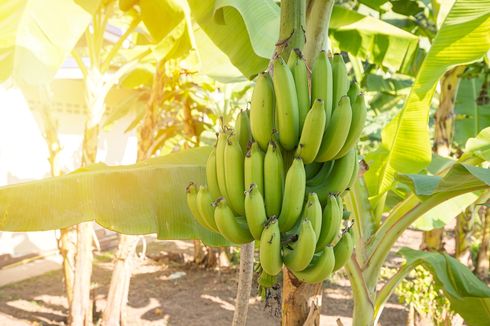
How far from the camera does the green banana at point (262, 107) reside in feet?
3.91

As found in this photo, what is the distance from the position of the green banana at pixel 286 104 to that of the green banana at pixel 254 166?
91 millimetres

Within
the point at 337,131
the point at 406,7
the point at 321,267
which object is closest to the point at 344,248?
the point at 321,267

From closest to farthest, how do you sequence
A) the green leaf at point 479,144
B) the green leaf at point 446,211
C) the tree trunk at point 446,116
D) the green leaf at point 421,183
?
the green leaf at point 421,183, the green leaf at point 479,144, the green leaf at point 446,211, the tree trunk at point 446,116

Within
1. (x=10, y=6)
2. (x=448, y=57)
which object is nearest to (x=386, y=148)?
(x=448, y=57)

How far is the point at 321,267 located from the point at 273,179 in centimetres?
27

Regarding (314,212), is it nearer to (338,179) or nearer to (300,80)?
(338,179)

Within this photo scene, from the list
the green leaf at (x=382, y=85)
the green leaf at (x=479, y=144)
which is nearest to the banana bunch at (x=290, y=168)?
the green leaf at (x=479, y=144)

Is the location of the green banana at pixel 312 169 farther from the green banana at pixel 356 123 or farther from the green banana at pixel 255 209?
the green banana at pixel 255 209

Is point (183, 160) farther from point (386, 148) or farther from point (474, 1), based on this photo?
point (474, 1)

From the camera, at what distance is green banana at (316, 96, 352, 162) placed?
1.19m

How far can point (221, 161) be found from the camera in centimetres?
127

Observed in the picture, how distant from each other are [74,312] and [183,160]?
94.2 inches

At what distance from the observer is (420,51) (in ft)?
11.1

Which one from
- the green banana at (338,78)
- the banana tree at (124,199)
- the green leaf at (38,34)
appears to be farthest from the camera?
the green leaf at (38,34)
